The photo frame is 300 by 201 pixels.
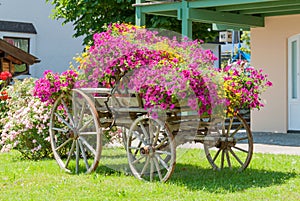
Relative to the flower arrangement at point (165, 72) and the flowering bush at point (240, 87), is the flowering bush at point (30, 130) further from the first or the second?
the flowering bush at point (240, 87)

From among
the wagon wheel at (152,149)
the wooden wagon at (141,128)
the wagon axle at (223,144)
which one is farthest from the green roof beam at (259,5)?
the wagon wheel at (152,149)

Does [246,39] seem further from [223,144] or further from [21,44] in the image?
[223,144]

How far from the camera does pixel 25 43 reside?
23.7 meters

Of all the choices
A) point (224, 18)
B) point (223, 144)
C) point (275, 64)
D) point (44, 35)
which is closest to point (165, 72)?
point (223, 144)

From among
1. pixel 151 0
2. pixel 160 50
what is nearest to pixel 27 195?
pixel 160 50

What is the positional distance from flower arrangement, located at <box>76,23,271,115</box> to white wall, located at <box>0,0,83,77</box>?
15.2 meters

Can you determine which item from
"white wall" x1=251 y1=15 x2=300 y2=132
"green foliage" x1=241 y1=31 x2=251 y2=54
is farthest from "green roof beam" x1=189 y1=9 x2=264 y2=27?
"green foliage" x1=241 y1=31 x2=251 y2=54

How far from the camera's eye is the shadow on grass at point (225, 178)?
7527 mm

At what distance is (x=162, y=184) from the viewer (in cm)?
753

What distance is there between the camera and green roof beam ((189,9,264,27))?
13867mm

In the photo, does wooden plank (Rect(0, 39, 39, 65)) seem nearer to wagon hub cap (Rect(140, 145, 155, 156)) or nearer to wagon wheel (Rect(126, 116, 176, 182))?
wagon wheel (Rect(126, 116, 176, 182))

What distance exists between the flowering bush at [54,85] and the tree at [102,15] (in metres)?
9.04

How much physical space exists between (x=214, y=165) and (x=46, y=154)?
3.18 m

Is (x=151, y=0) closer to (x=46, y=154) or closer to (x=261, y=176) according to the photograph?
(x=46, y=154)
